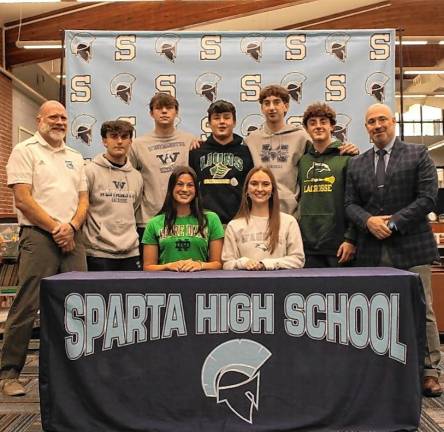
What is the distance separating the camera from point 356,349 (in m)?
2.37

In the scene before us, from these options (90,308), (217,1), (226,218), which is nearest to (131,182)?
(226,218)

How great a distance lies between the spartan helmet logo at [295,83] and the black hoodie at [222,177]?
3.20 ft

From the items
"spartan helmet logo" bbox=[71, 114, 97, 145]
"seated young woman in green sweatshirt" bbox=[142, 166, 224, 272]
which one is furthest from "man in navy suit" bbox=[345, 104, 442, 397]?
"spartan helmet logo" bbox=[71, 114, 97, 145]

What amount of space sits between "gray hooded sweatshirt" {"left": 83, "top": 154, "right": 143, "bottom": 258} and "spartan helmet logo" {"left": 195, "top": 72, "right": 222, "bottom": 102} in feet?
3.41

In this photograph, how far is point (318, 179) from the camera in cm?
321

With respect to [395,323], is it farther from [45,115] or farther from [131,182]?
[45,115]

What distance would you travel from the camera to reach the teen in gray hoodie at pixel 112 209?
128 inches

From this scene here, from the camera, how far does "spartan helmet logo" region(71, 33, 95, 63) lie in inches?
160

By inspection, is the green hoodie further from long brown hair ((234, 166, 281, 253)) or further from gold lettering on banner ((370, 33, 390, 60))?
gold lettering on banner ((370, 33, 390, 60))

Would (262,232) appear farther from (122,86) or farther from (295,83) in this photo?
(122,86)

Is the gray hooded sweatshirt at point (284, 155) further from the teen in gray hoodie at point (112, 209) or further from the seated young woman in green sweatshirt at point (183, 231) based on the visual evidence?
the teen in gray hoodie at point (112, 209)

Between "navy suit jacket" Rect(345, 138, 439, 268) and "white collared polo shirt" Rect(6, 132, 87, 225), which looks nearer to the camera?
Result: "navy suit jacket" Rect(345, 138, 439, 268)

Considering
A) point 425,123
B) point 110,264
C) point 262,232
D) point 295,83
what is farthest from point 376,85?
point 425,123

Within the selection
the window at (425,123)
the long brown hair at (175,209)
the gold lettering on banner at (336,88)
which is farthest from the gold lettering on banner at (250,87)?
the window at (425,123)
